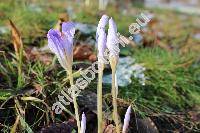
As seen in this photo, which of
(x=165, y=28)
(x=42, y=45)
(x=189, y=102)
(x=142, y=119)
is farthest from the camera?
(x=165, y=28)

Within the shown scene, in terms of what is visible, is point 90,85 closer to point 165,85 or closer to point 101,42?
point 165,85

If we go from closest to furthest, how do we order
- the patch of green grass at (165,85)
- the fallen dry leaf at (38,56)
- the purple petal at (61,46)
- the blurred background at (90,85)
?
the purple petal at (61,46)
the blurred background at (90,85)
the patch of green grass at (165,85)
the fallen dry leaf at (38,56)

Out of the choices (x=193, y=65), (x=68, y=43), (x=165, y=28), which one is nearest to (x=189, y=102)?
(x=193, y=65)

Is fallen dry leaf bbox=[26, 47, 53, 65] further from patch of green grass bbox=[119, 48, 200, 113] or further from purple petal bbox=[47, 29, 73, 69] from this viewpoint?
purple petal bbox=[47, 29, 73, 69]

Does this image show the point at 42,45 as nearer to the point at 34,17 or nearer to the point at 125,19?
the point at 34,17

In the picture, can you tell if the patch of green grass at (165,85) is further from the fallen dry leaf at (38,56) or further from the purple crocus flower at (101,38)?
the purple crocus flower at (101,38)

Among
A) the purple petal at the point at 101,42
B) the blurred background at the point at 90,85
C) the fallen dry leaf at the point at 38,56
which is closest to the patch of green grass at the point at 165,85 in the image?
the blurred background at the point at 90,85

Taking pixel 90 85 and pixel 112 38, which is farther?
pixel 90 85

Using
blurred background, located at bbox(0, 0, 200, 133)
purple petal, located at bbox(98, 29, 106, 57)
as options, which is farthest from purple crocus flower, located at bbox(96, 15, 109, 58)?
blurred background, located at bbox(0, 0, 200, 133)

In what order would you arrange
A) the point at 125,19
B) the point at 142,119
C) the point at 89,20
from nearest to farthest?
the point at 142,119 < the point at 89,20 < the point at 125,19

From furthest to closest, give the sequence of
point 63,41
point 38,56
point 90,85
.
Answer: point 38,56
point 90,85
point 63,41

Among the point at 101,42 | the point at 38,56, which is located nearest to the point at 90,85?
the point at 38,56
